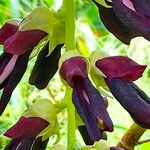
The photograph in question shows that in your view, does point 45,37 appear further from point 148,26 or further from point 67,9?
point 148,26

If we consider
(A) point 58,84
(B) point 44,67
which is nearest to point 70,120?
(B) point 44,67

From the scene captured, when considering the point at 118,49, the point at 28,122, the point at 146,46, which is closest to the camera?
the point at 28,122

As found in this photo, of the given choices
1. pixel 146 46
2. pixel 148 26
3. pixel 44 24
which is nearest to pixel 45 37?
pixel 44 24

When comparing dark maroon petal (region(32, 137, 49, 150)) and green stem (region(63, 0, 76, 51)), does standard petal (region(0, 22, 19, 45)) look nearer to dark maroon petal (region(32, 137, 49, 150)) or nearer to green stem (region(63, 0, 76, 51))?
green stem (region(63, 0, 76, 51))

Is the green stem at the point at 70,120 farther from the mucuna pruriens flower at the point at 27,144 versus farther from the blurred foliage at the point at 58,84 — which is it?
the blurred foliage at the point at 58,84

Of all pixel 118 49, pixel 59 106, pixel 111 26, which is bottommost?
pixel 118 49

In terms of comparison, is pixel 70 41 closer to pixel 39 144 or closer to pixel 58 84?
pixel 39 144

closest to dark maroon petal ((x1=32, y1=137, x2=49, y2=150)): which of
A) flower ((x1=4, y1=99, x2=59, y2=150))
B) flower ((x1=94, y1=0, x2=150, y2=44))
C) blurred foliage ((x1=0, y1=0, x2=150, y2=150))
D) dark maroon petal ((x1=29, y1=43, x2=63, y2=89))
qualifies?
flower ((x1=4, y1=99, x2=59, y2=150))

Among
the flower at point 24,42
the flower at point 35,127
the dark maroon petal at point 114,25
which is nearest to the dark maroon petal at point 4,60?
the flower at point 24,42

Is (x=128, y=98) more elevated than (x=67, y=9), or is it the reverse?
(x=67, y=9)
